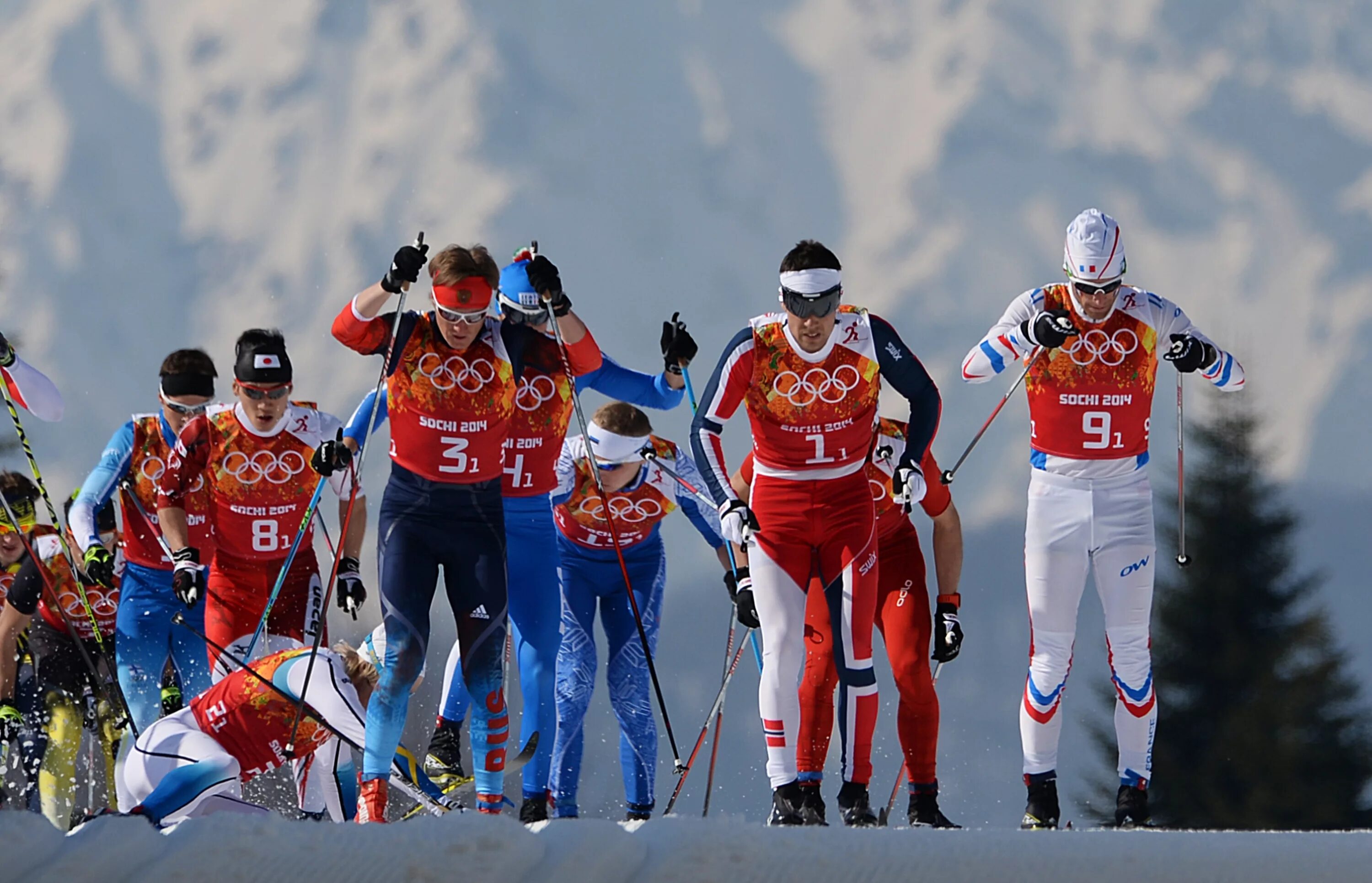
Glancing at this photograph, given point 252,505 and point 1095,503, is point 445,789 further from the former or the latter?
point 1095,503

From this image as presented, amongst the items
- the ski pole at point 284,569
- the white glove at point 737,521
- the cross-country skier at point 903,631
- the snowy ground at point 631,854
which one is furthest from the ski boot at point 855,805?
the snowy ground at point 631,854

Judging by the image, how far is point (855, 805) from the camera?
464 cm

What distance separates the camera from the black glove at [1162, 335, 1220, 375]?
15.8 feet

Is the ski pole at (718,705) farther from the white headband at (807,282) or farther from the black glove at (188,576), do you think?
the black glove at (188,576)

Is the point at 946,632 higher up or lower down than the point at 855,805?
higher up

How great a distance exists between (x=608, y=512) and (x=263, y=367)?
1325mm

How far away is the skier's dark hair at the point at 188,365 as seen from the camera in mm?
5430

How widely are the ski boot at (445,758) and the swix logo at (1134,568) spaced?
91.0 inches

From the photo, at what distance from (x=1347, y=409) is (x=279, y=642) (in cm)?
3493

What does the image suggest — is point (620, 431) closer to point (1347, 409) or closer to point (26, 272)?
point (1347, 409)

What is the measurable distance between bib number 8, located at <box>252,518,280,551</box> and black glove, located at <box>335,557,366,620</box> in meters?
0.40

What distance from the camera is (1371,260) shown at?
35156 millimetres

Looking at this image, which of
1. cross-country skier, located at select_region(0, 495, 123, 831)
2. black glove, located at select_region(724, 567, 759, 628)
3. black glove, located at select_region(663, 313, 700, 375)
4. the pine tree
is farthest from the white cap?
the pine tree

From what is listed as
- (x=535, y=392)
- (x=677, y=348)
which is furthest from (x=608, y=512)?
(x=677, y=348)
